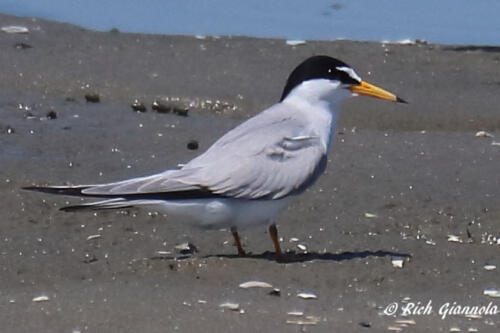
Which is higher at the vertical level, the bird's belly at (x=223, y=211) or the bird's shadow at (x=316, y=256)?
the bird's belly at (x=223, y=211)

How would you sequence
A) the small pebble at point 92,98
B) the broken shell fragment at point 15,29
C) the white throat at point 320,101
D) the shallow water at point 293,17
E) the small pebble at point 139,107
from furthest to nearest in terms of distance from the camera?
the shallow water at point 293,17 < the broken shell fragment at point 15,29 < the small pebble at point 92,98 < the small pebble at point 139,107 < the white throat at point 320,101

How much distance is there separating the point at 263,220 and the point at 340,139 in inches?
96.7

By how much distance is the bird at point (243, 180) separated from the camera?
6.50 meters

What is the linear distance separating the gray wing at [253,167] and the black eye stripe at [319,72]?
0.26 meters

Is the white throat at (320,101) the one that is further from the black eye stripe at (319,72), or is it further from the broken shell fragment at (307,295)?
the broken shell fragment at (307,295)

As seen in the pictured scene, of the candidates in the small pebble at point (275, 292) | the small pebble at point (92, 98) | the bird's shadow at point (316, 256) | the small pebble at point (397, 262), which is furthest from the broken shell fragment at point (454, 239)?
the small pebble at point (92, 98)

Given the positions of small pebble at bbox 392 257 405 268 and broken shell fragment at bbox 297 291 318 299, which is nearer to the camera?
broken shell fragment at bbox 297 291 318 299

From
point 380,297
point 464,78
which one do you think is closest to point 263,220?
point 380,297

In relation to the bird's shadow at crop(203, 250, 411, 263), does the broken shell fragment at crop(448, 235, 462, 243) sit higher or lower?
higher

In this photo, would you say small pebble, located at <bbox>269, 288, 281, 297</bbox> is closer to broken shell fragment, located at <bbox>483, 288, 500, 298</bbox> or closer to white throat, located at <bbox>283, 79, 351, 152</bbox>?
broken shell fragment, located at <bbox>483, 288, 500, 298</bbox>

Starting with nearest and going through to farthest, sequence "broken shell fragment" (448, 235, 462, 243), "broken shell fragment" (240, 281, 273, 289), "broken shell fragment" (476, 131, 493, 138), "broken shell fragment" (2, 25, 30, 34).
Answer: "broken shell fragment" (240, 281, 273, 289) < "broken shell fragment" (448, 235, 462, 243) < "broken shell fragment" (476, 131, 493, 138) < "broken shell fragment" (2, 25, 30, 34)

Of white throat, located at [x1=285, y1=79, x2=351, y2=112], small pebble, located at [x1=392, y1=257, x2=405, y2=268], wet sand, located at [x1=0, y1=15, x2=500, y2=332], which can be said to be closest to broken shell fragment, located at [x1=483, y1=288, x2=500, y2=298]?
wet sand, located at [x1=0, y1=15, x2=500, y2=332]

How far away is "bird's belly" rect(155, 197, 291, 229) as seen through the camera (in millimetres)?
6559

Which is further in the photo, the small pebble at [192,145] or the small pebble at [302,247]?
the small pebble at [192,145]
